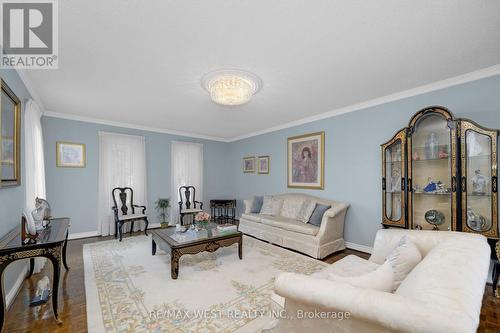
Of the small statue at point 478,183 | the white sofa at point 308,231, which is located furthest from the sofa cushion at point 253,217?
the small statue at point 478,183

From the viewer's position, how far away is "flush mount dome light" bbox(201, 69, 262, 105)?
8.72ft

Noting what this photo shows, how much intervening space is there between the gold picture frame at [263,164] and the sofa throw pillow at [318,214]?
6.93 ft

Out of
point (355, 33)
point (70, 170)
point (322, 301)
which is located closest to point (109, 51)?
point (355, 33)

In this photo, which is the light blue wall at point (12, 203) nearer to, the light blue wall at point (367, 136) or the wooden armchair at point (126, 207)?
the wooden armchair at point (126, 207)

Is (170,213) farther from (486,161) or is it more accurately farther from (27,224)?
(486,161)

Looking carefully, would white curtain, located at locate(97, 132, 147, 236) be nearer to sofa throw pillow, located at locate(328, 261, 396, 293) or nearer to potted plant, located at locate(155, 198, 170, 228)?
potted plant, located at locate(155, 198, 170, 228)

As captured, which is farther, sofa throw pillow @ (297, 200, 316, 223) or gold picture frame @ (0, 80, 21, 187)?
sofa throw pillow @ (297, 200, 316, 223)

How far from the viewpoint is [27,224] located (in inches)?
85.7

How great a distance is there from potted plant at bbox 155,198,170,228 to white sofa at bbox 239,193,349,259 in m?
2.34

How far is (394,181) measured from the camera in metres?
3.30

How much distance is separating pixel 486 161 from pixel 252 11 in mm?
3078

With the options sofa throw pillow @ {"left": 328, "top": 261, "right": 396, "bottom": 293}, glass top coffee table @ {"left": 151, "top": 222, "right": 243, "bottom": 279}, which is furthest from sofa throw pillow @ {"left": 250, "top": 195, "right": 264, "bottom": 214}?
sofa throw pillow @ {"left": 328, "top": 261, "right": 396, "bottom": 293}

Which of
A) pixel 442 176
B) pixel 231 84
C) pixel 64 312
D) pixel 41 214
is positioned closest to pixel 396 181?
pixel 442 176

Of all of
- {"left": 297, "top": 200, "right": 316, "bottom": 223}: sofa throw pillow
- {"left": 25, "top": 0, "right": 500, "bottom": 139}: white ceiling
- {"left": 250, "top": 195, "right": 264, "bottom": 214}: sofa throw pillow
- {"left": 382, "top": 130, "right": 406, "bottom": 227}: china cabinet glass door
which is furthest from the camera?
{"left": 250, "top": 195, "right": 264, "bottom": 214}: sofa throw pillow
